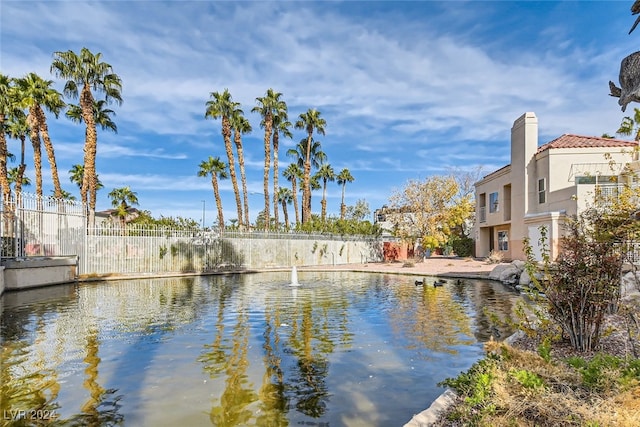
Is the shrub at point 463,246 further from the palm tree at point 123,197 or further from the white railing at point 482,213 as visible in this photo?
the palm tree at point 123,197

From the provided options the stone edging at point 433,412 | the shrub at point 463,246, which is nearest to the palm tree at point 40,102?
the stone edging at point 433,412

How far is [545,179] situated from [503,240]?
881 cm

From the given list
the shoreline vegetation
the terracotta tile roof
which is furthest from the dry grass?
the terracotta tile roof

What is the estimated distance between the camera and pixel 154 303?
14.0 m

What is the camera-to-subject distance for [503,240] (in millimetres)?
33625

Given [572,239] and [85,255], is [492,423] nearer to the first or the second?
[572,239]

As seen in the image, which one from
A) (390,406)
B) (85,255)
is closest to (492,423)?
(390,406)

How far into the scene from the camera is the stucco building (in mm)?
23578

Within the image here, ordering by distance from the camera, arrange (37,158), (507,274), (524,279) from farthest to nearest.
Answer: (37,158) < (507,274) < (524,279)

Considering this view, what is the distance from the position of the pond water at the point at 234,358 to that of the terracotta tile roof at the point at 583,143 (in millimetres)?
16833

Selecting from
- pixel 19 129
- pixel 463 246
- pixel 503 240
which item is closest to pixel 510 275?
pixel 503 240

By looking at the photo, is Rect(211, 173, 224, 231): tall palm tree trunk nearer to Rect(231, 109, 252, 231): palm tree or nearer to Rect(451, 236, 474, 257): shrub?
Rect(231, 109, 252, 231): palm tree

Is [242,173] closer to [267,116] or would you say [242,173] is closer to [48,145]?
[267,116]

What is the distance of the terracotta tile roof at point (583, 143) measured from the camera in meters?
25.5
